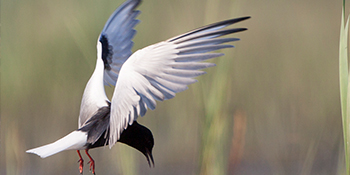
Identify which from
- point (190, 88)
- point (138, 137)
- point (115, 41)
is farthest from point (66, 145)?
point (190, 88)

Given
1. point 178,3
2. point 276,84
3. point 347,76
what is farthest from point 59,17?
point 347,76

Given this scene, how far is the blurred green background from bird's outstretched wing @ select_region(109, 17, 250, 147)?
2.93 feet

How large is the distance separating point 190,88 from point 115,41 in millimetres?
867

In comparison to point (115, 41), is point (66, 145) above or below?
below

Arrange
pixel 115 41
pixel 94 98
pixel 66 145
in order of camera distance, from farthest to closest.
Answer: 1. pixel 115 41
2. pixel 94 98
3. pixel 66 145

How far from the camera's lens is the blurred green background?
6.31 feet

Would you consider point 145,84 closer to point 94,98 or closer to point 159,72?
point 159,72

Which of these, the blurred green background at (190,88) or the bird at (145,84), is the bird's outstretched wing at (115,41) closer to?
the bird at (145,84)

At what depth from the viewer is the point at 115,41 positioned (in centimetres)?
119

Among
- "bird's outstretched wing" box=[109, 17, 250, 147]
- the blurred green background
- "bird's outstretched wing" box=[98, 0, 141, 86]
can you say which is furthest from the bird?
the blurred green background

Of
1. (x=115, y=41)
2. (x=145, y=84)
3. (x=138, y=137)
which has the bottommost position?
(x=138, y=137)

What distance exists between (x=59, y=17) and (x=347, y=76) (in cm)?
172

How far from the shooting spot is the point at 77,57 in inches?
82.5

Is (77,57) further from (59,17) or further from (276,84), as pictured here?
(276,84)
